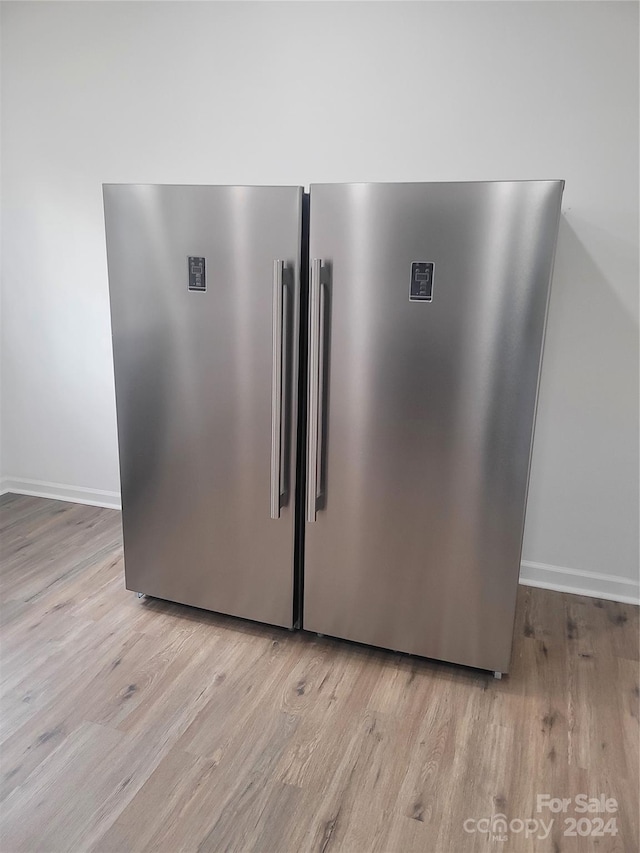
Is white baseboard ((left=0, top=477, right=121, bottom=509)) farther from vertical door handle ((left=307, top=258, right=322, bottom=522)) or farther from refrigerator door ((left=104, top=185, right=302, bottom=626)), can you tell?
vertical door handle ((left=307, top=258, right=322, bottom=522))

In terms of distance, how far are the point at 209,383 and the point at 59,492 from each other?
1.88 m

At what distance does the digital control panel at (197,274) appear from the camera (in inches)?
81.5

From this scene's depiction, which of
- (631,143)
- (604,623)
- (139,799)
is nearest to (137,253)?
(139,799)

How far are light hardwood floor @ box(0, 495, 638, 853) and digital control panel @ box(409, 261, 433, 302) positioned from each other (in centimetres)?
128

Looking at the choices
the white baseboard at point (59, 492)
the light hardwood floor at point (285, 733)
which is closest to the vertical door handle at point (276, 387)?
the light hardwood floor at point (285, 733)

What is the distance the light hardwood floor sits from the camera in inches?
61.1

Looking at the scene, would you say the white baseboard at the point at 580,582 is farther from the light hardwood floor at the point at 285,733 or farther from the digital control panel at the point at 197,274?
the digital control panel at the point at 197,274

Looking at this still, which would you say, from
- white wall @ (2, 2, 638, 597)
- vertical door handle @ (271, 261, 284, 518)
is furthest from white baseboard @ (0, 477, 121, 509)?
vertical door handle @ (271, 261, 284, 518)

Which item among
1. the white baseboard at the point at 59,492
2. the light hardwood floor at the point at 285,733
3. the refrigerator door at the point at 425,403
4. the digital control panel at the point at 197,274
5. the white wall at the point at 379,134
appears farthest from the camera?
the white baseboard at the point at 59,492

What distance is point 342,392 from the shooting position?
202 centimetres

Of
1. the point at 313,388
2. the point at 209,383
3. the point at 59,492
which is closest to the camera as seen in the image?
the point at 313,388

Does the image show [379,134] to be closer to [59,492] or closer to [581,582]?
[581,582]

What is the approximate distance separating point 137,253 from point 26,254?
5.01 ft

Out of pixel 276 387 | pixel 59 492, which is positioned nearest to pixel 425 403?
pixel 276 387
